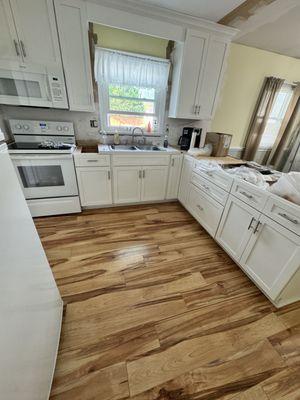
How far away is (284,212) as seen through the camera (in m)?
1.31

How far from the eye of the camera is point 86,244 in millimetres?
A: 1963

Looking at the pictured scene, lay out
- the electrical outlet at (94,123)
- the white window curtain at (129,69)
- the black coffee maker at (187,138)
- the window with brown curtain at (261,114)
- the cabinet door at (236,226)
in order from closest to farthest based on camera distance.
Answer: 1. the cabinet door at (236,226)
2. the white window curtain at (129,69)
3. the electrical outlet at (94,123)
4. the black coffee maker at (187,138)
5. the window with brown curtain at (261,114)

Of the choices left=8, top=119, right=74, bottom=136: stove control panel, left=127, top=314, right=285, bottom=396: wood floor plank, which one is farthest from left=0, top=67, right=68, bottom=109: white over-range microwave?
left=127, top=314, right=285, bottom=396: wood floor plank

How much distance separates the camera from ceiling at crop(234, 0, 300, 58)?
6.00ft

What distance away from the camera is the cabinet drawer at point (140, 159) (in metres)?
2.35

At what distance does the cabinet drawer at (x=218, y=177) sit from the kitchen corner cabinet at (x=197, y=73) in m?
0.93

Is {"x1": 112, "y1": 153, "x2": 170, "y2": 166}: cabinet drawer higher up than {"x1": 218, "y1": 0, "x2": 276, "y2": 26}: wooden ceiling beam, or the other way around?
{"x1": 218, "y1": 0, "x2": 276, "y2": 26}: wooden ceiling beam

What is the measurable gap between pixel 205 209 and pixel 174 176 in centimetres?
79

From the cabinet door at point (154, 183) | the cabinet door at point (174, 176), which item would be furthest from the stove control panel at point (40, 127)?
the cabinet door at point (174, 176)

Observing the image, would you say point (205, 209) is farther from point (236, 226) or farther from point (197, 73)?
point (197, 73)

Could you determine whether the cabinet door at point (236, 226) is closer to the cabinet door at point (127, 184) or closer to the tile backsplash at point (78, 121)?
the cabinet door at point (127, 184)

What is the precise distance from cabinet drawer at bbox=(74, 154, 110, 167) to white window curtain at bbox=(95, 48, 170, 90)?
109 cm

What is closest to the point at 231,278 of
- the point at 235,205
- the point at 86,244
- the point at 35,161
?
the point at 235,205

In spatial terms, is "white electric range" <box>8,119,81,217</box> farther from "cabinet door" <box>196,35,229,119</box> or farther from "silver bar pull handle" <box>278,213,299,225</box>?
"silver bar pull handle" <box>278,213,299,225</box>
